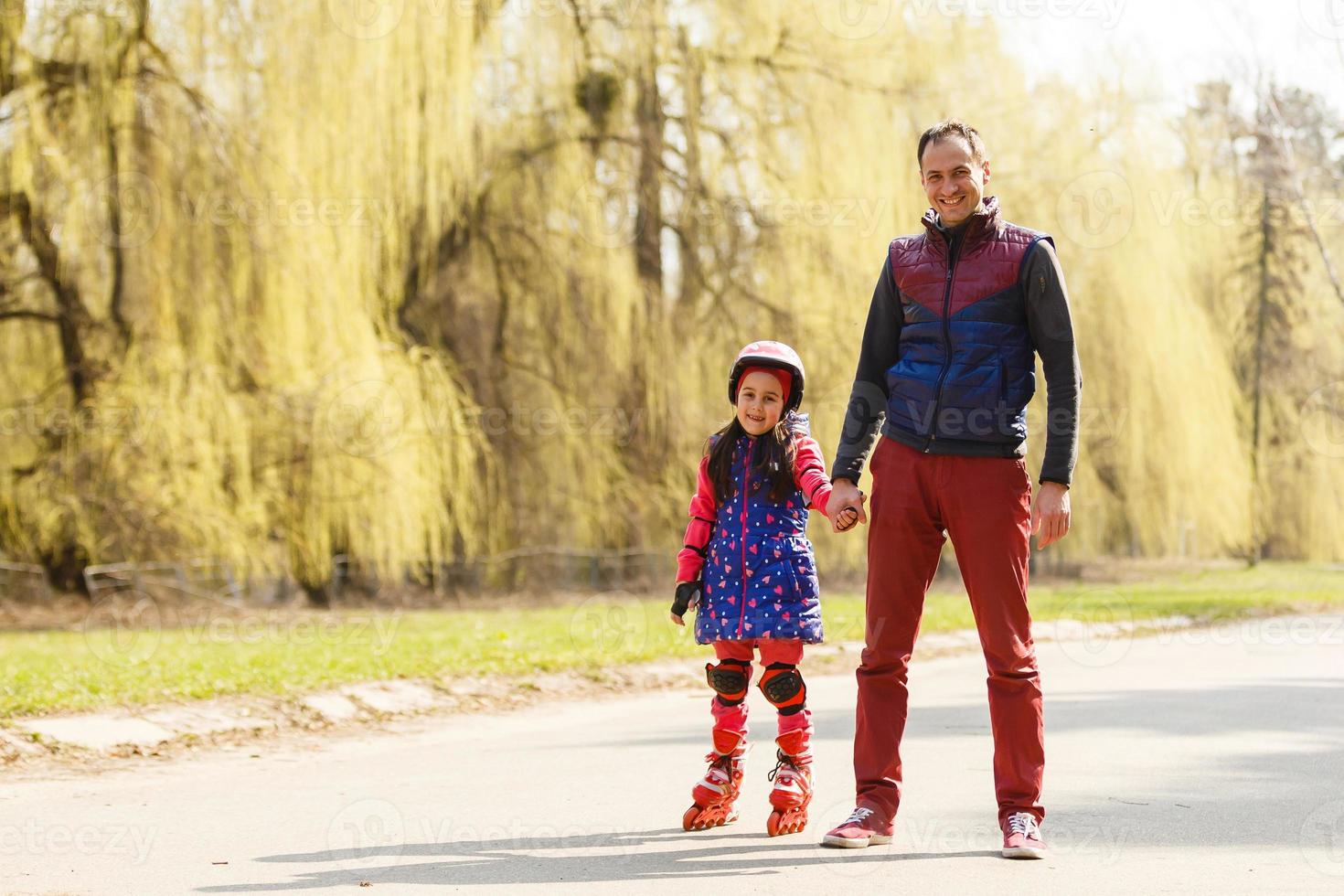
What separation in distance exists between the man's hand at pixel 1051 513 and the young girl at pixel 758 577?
2.47ft

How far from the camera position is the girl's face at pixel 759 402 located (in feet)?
19.3

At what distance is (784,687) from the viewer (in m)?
5.60

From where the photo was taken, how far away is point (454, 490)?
17484mm

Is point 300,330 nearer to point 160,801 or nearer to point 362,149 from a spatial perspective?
point 362,149
